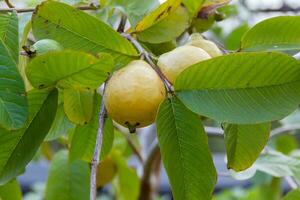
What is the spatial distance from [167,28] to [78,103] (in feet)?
0.52

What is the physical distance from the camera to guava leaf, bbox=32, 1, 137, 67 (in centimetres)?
70

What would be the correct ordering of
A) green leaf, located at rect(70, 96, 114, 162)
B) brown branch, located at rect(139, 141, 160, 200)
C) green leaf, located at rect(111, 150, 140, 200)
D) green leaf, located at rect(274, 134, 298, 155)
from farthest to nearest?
green leaf, located at rect(274, 134, 298, 155) < brown branch, located at rect(139, 141, 160, 200) < green leaf, located at rect(111, 150, 140, 200) < green leaf, located at rect(70, 96, 114, 162)

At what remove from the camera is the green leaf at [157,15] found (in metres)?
0.76

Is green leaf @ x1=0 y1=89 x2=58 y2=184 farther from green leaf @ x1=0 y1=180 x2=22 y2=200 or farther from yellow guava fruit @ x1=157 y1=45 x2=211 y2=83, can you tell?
green leaf @ x1=0 y1=180 x2=22 y2=200

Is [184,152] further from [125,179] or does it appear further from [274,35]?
[125,179]

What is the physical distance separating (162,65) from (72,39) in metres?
0.13

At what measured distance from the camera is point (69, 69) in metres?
0.65

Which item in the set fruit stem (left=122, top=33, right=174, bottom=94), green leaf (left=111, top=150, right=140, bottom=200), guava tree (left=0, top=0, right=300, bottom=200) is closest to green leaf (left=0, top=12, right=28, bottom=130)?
guava tree (left=0, top=0, right=300, bottom=200)

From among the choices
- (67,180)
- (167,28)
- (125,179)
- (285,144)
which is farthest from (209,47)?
(285,144)

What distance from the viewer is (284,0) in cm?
238

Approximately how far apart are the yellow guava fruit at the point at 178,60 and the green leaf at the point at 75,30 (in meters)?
0.05

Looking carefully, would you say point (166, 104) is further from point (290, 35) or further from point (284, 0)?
point (284, 0)

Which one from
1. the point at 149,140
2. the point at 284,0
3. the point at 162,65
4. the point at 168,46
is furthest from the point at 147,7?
the point at 284,0

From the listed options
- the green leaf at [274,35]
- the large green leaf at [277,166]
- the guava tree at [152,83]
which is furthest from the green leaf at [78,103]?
the large green leaf at [277,166]
